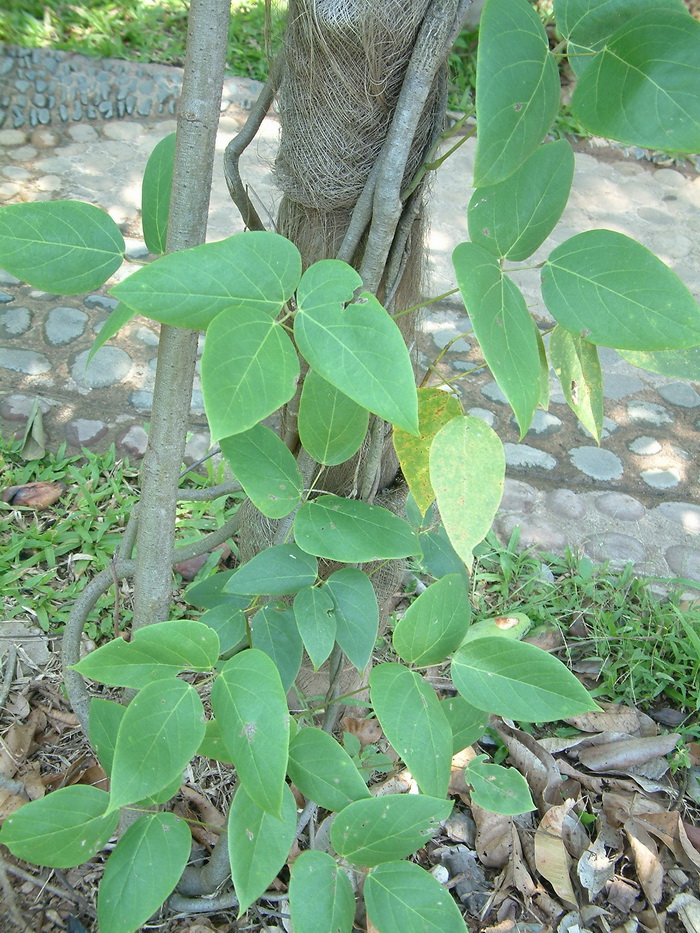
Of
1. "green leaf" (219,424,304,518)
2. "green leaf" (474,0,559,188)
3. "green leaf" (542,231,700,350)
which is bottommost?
"green leaf" (219,424,304,518)

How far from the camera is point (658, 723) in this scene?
5.37 ft

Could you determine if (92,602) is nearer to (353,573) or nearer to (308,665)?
(308,665)

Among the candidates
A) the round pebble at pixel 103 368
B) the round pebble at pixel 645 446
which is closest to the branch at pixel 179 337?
the round pebble at pixel 103 368

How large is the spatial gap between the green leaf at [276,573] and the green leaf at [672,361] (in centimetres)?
38

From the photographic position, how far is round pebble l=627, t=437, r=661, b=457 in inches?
91.6

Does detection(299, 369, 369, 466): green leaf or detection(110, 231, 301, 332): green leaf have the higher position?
detection(110, 231, 301, 332): green leaf

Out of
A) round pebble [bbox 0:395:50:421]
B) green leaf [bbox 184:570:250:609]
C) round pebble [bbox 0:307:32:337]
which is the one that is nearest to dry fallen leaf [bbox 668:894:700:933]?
green leaf [bbox 184:570:250:609]

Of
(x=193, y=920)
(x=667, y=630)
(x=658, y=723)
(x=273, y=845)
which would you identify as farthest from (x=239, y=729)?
(x=667, y=630)

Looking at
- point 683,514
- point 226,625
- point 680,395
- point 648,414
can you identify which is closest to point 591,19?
point 226,625

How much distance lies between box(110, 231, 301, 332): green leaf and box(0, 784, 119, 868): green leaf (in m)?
0.55

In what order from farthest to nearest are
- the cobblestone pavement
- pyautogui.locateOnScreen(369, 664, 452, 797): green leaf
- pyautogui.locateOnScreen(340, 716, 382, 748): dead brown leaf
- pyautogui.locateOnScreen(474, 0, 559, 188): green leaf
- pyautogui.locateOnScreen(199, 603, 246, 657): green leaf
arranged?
the cobblestone pavement
pyautogui.locateOnScreen(340, 716, 382, 748): dead brown leaf
pyautogui.locateOnScreen(199, 603, 246, 657): green leaf
pyautogui.locateOnScreen(369, 664, 452, 797): green leaf
pyautogui.locateOnScreen(474, 0, 559, 188): green leaf

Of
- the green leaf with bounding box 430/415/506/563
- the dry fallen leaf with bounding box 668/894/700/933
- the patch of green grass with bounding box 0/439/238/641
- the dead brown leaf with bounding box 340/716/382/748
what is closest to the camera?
the green leaf with bounding box 430/415/506/563

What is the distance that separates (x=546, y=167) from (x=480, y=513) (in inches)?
11.8

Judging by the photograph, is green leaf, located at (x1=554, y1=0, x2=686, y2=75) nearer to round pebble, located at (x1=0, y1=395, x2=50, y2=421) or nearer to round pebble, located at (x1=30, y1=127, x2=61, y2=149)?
round pebble, located at (x1=0, y1=395, x2=50, y2=421)
